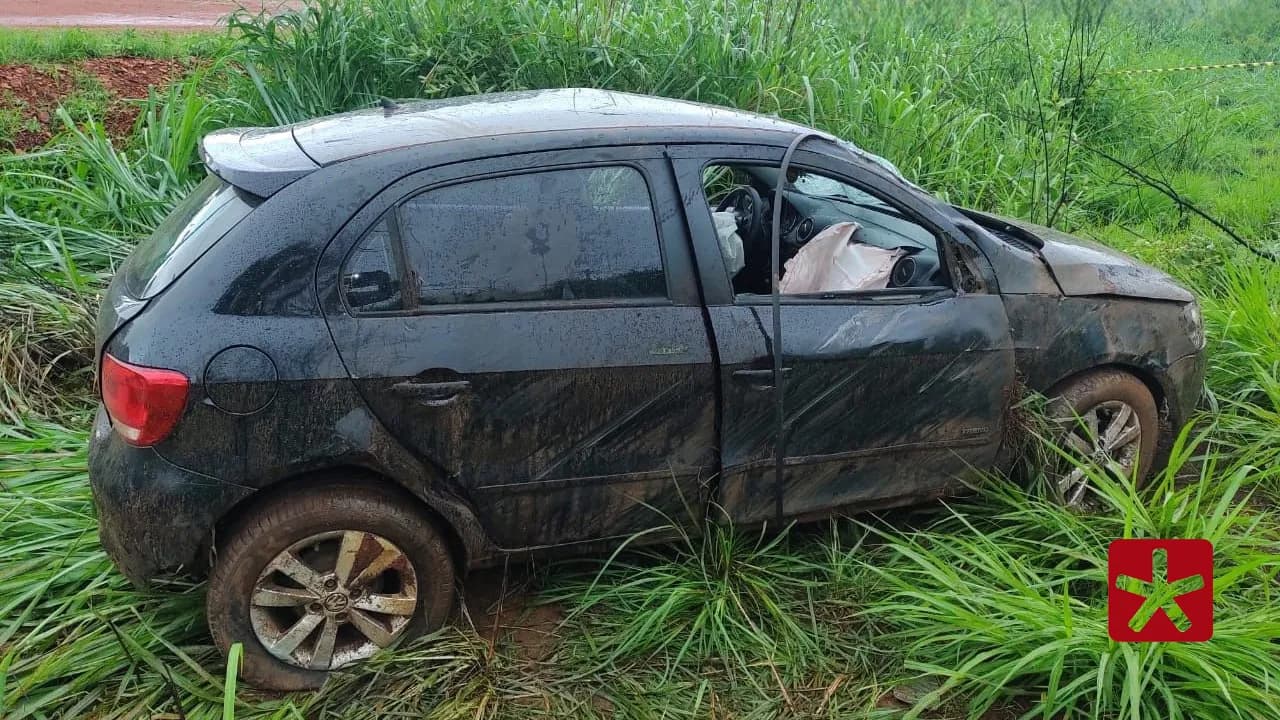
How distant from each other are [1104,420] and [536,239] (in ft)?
7.28

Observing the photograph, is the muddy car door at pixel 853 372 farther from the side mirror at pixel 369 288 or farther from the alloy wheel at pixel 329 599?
the alloy wheel at pixel 329 599

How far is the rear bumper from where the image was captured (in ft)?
8.27

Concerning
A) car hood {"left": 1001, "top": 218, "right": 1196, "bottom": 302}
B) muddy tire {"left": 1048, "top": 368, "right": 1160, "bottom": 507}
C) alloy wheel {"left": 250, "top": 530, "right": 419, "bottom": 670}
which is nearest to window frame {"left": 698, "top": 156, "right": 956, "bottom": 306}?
car hood {"left": 1001, "top": 218, "right": 1196, "bottom": 302}

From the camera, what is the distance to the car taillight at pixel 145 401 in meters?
2.45

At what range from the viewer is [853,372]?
3080mm

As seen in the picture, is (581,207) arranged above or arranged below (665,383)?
above

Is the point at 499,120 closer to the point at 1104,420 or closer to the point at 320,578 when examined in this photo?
the point at 320,578

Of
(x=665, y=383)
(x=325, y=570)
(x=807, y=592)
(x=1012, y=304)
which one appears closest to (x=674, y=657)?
(x=807, y=592)

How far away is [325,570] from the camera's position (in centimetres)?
274

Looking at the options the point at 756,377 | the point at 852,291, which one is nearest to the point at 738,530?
the point at 756,377

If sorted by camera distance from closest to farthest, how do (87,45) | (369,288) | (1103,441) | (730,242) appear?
1. (369,288)
2. (730,242)
3. (1103,441)
4. (87,45)

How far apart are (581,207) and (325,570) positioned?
125 centimetres

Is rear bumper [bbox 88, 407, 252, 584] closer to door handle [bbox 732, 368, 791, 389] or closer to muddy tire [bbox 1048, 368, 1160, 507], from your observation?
door handle [bbox 732, 368, 791, 389]

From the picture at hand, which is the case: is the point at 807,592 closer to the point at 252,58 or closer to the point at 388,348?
the point at 388,348
